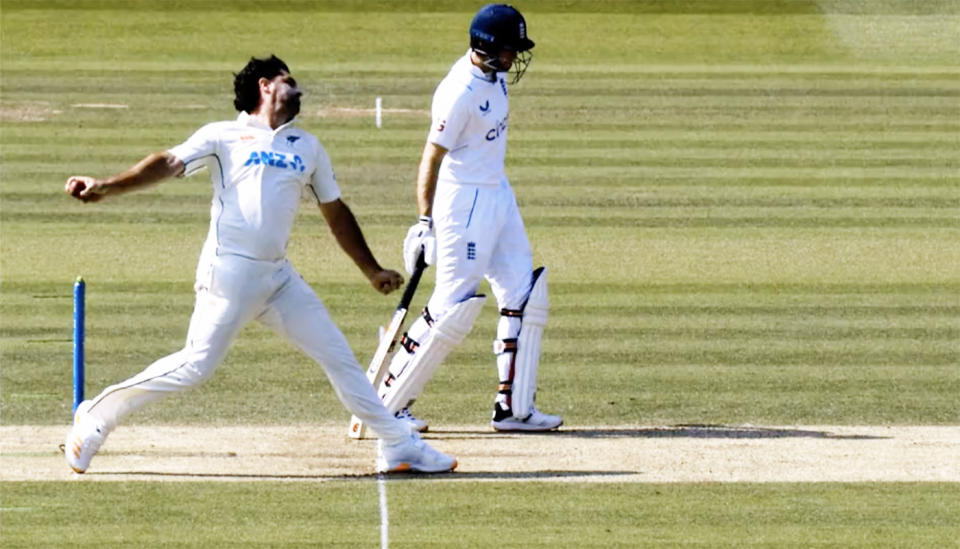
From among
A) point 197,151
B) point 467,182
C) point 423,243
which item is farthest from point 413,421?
point 197,151

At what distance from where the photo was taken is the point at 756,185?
69.8 feet

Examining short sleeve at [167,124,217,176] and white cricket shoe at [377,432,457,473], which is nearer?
short sleeve at [167,124,217,176]

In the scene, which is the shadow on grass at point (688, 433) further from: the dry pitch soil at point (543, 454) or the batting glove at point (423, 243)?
the batting glove at point (423, 243)

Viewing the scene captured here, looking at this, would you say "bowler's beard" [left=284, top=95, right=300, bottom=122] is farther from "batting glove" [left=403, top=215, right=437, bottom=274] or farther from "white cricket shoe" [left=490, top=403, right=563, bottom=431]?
"white cricket shoe" [left=490, top=403, right=563, bottom=431]

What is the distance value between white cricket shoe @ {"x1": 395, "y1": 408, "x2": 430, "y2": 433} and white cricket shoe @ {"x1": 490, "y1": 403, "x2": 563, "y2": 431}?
1.31 feet

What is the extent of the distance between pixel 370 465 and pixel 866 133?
51.9 feet

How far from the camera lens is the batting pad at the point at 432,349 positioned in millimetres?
10586

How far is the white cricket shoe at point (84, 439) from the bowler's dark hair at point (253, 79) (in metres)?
1.59

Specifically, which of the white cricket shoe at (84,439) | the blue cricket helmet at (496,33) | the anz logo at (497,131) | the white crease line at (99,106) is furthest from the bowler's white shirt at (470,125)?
the white crease line at (99,106)

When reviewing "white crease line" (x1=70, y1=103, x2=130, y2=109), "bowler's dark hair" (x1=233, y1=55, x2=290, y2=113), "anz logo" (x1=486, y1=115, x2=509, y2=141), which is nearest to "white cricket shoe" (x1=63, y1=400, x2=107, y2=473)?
"bowler's dark hair" (x1=233, y1=55, x2=290, y2=113)

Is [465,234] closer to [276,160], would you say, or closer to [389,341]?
[389,341]

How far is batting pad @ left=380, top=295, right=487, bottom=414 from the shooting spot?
10.6 m

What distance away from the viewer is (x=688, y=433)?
35.7 ft

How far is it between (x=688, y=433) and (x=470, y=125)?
2036 mm
